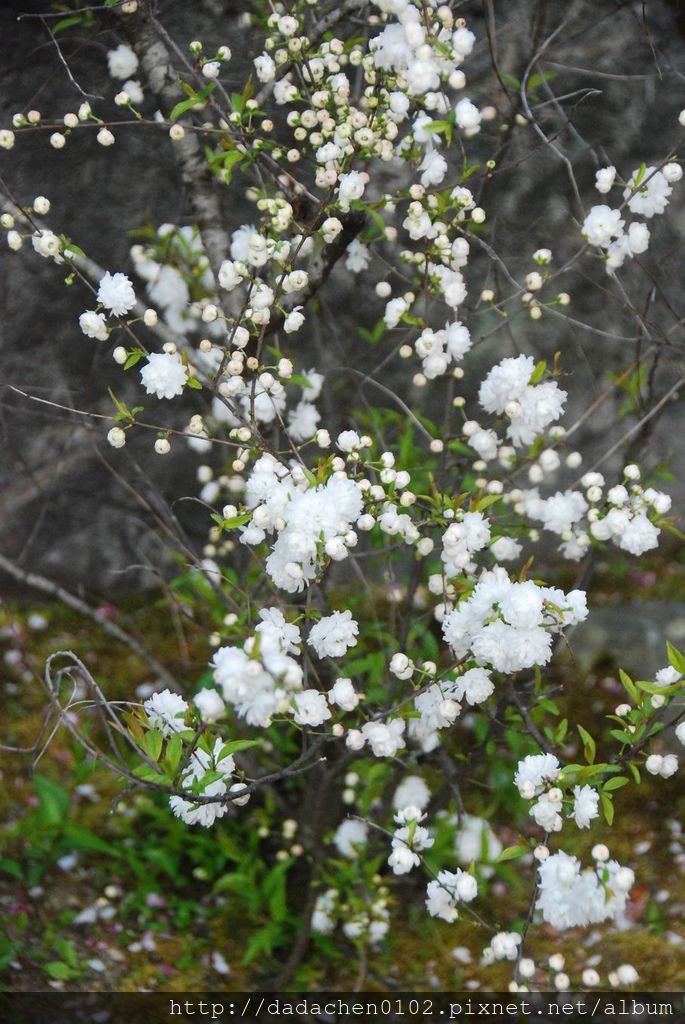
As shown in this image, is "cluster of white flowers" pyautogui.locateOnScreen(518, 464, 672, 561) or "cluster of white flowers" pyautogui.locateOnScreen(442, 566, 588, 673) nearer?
"cluster of white flowers" pyautogui.locateOnScreen(442, 566, 588, 673)

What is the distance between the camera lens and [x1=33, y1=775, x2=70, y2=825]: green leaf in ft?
8.41

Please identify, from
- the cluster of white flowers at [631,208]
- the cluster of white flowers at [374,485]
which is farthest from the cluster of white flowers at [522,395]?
the cluster of white flowers at [631,208]

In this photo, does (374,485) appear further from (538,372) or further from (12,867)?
(12,867)

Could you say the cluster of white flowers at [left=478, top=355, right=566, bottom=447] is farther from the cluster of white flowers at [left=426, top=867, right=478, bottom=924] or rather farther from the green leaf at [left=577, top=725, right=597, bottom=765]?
the cluster of white flowers at [left=426, top=867, right=478, bottom=924]

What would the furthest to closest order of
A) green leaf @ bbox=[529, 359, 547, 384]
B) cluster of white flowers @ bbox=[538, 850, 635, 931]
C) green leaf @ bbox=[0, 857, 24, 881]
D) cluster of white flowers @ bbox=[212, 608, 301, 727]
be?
green leaf @ bbox=[0, 857, 24, 881]
green leaf @ bbox=[529, 359, 547, 384]
cluster of white flowers @ bbox=[538, 850, 635, 931]
cluster of white flowers @ bbox=[212, 608, 301, 727]

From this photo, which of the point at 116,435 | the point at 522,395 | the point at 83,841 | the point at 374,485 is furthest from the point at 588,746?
the point at 83,841

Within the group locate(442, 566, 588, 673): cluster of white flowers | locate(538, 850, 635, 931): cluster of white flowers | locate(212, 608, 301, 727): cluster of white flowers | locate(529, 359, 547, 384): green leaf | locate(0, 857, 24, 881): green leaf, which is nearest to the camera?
locate(212, 608, 301, 727): cluster of white flowers

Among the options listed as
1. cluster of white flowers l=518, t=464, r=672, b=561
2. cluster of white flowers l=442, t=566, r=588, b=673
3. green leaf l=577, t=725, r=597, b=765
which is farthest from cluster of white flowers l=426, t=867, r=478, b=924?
cluster of white flowers l=518, t=464, r=672, b=561

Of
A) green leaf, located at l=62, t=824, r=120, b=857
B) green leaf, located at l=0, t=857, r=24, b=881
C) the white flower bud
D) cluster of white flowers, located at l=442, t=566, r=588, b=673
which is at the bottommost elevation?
green leaf, located at l=0, t=857, r=24, b=881

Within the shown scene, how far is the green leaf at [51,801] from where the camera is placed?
256cm

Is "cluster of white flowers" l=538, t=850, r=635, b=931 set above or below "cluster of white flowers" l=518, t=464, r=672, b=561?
below

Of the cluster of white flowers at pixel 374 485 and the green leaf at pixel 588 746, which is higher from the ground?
the cluster of white flowers at pixel 374 485

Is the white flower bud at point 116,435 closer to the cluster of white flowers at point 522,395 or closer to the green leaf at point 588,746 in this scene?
the cluster of white flowers at point 522,395

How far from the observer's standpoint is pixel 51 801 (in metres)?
2.60
